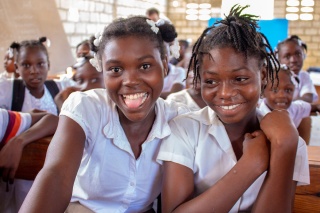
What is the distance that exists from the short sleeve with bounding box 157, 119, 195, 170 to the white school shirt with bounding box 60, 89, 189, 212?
26 millimetres

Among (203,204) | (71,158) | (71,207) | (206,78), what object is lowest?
(71,207)

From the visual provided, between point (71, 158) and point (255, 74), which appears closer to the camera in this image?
point (71, 158)

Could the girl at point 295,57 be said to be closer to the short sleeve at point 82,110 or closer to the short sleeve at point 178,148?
the short sleeve at point 178,148

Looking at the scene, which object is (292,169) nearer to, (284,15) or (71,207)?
(71,207)

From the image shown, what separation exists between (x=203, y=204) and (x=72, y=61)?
487cm

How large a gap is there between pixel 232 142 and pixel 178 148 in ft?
0.64

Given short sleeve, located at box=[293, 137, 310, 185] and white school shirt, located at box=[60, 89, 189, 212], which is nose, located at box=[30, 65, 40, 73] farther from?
short sleeve, located at box=[293, 137, 310, 185]

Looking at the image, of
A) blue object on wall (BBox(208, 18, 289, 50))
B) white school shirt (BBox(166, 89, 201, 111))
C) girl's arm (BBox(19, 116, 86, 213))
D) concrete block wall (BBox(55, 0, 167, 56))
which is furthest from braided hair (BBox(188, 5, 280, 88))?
blue object on wall (BBox(208, 18, 289, 50))

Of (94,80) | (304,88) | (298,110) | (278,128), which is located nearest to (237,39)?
(278,128)

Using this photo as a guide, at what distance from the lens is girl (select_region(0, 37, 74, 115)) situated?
2.47 meters

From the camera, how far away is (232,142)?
1.28m

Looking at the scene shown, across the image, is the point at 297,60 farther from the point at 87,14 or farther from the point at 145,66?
the point at 87,14

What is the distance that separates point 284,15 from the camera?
31.1 ft

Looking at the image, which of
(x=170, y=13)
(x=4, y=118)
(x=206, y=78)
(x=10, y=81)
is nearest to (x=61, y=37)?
(x=10, y=81)
